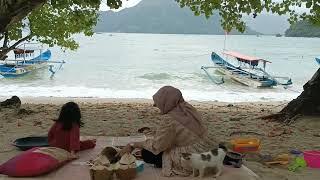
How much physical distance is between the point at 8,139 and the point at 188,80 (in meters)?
27.4

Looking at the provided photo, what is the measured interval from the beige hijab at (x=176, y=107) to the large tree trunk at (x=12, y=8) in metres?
3.20

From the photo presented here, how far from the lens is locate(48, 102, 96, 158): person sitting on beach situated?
5664mm

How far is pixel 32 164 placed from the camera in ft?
16.3

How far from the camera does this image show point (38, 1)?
696 cm

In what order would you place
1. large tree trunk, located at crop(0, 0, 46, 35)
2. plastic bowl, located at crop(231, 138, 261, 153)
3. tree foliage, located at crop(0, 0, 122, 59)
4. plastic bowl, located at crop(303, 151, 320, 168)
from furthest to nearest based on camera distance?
tree foliage, located at crop(0, 0, 122, 59)
large tree trunk, located at crop(0, 0, 46, 35)
plastic bowl, located at crop(231, 138, 261, 153)
plastic bowl, located at crop(303, 151, 320, 168)

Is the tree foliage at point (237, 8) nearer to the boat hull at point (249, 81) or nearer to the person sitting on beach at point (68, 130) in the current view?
the person sitting on beach at point (68, 130)

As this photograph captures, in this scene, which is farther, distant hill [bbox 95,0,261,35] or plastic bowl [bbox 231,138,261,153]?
distant hill [bbox 95,0,261,35]

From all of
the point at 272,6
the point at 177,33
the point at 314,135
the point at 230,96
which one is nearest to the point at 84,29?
the point at 272,6

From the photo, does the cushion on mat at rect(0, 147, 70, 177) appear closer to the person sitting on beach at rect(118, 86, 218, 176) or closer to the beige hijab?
the person sitting on beach at rect(118, 86, 218, 176)

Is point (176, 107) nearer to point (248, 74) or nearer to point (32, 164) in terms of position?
point (32, 164)

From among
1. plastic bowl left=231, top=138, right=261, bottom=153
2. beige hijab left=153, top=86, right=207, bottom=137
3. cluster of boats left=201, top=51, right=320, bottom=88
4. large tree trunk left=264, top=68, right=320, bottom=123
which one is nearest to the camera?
beige hijab left=153, top=86, right=207, bottom=137

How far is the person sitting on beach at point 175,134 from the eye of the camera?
473 centimetres

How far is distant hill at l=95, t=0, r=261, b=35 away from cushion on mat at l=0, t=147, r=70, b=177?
14575 cm

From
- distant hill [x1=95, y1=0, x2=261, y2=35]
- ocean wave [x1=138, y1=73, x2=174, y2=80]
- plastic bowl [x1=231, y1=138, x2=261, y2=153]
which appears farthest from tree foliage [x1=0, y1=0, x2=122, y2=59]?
distant hill [x1=95, y1=0, x2=261, y2=35]
